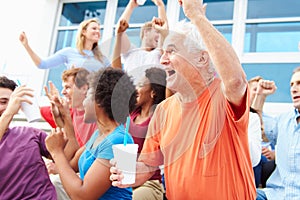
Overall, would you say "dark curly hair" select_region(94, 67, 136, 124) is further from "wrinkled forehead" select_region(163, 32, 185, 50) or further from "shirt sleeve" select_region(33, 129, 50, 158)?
"shirt sleeve" select_region(33, 129, 50, 158)

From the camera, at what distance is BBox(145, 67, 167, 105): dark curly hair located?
1.10m

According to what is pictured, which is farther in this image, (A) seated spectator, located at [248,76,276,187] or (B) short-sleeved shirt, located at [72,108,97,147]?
(A) seated spectator, located at [248,76,276,187]

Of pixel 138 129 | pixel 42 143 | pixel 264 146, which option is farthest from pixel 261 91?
pixel 42 143

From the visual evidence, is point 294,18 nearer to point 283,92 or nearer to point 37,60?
point 283,92

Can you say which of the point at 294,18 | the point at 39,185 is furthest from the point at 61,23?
the point at 39,185

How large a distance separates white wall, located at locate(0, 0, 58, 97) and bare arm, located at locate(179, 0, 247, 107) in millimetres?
2855

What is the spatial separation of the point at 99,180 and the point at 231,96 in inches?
20.4

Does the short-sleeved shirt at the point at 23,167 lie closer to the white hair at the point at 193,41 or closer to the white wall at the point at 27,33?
the white hair at the point at 193,41

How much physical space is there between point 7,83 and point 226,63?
1236 mm

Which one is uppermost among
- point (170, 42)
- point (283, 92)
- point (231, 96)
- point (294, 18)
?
point (294, 18)

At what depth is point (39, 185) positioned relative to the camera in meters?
1.54

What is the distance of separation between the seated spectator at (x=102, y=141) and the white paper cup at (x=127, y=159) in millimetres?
114

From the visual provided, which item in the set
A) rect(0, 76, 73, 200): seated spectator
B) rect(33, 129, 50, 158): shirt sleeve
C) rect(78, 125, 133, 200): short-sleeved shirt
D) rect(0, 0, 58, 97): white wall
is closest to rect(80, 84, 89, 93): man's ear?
rect(78, 125, 133, 200): short-sleeved shirt

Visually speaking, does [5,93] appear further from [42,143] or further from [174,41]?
[174,41]
